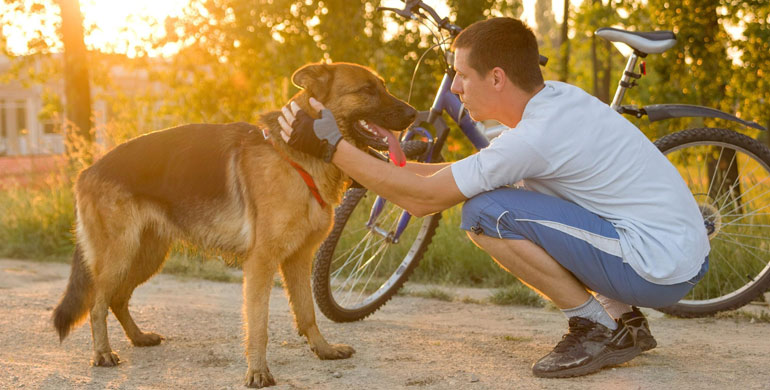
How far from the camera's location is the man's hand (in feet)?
10.8

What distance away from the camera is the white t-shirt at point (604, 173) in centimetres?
304

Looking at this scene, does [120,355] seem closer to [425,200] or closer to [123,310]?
[123,310]

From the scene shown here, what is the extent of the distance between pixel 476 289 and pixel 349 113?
2.46 metres

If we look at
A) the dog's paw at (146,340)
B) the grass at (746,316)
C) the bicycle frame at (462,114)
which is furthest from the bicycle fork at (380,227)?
the grass at (746,316)

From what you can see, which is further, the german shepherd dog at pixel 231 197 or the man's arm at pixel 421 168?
the man's arm at pixel 421 168

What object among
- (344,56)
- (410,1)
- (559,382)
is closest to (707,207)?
(559,382)

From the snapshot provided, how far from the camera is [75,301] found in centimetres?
372

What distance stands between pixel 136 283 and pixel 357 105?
63.7 inches

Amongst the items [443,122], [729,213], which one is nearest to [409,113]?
[443,122]

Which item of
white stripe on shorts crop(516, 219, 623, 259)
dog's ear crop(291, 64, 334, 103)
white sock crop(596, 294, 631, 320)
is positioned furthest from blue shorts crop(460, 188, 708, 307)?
dog's ear crop(291, 64, 334, 103)

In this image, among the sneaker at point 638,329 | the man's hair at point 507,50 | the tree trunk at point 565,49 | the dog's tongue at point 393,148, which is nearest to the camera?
the man's hair at point 507,50

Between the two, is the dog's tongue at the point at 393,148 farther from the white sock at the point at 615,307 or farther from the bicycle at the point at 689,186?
the white sock at the point at 615,307

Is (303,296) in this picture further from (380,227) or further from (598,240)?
(598,240)

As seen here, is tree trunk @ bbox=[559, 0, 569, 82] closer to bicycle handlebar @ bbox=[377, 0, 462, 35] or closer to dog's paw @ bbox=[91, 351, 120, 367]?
bicycle handlebar @ bbox=[377, 0, 462, 35]
